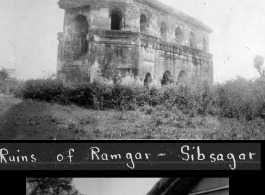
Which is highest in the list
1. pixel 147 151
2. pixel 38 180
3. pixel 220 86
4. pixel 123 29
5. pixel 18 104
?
pixel 123 29

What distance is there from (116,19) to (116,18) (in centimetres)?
7

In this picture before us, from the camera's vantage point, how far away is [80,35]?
14.9 metres

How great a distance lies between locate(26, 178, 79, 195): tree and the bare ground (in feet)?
9.16

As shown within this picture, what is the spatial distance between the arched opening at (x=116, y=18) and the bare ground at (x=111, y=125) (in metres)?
6.03

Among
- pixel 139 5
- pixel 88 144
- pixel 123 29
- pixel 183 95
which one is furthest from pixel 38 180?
pixel 139 5

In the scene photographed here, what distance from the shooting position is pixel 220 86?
1109cm

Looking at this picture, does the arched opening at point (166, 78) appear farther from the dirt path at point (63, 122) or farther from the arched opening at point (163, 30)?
the dirt path at point (63, 122)

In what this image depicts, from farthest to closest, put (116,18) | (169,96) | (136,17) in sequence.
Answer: (116,18), (136,17), (169,96)

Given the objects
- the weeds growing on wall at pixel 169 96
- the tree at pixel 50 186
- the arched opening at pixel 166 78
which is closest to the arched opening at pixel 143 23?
the arched opening at pixel 166 78

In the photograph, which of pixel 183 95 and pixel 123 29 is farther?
pixel 123 29

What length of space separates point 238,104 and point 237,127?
135 centimetres

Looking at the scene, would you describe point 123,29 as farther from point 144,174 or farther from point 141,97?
point 144,174

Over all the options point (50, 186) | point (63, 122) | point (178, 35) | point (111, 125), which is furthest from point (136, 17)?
point (50, 186)

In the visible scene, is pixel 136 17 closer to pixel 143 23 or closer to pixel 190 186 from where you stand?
pixel 143 23
